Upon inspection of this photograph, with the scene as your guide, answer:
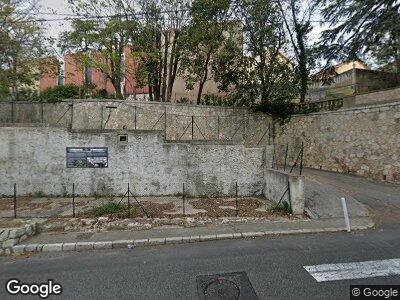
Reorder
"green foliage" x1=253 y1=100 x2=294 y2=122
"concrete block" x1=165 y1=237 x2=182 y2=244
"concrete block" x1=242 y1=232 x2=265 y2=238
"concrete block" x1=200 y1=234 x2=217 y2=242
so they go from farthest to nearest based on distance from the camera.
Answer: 1. "green foliage" x1=253 y1=100 x2=294 y2=122
2. "concrete block" x1=242 y1=232 x2=265 y2=238
3. "concrete block" x1=200 y1=234 x2=217 y2=242
4. "concrete block" x1=165 y1=237 x2=182 y2=244

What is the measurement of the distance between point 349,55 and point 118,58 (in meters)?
15.8

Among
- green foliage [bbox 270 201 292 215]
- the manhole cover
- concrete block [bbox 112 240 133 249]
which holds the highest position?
green foliage [bbox 270 201 292 215]

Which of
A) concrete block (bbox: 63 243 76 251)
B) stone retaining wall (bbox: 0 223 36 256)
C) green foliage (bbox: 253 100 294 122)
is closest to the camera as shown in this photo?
stone retaining wall (bbox: 0 223 36 256)

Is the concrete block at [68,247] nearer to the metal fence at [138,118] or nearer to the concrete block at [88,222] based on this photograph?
the concrete block at [88,222]

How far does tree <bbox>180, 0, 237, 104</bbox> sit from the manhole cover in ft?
51.9

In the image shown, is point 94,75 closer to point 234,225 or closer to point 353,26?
point 353,26

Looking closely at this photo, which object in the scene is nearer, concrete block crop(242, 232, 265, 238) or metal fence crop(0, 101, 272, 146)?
concrete block crop(242, 232, 265, 238)

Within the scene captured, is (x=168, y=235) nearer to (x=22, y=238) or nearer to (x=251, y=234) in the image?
(x=251, y=234)

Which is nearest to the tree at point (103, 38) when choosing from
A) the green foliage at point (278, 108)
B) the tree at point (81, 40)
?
the tree at point (81, 40)

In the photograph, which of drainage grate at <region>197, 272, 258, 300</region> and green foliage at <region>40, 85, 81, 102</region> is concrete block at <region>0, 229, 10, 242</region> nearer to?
drainage grate at <region>197, 272, 258, 300</region>

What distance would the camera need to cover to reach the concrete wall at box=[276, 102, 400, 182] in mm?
13820

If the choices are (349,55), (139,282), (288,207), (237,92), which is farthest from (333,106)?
(139,282)

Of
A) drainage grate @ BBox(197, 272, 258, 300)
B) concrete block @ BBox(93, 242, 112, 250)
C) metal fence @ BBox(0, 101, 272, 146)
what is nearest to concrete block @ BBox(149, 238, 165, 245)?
concrete block @ BBox(93, 242, 112, 250)

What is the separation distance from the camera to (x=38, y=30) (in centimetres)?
1739
